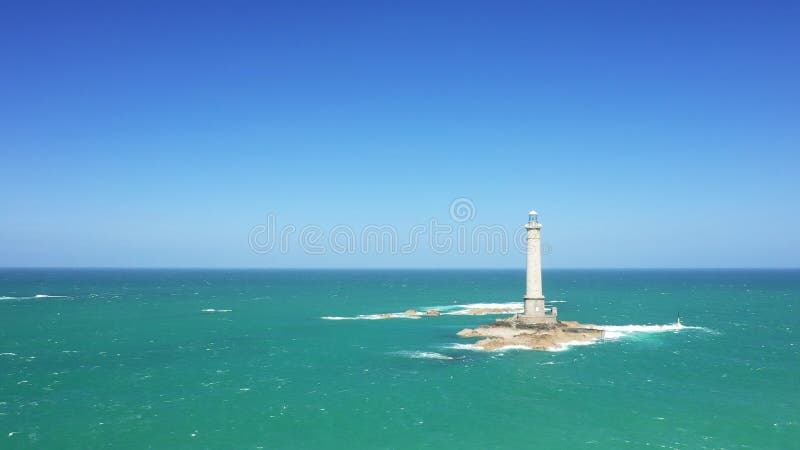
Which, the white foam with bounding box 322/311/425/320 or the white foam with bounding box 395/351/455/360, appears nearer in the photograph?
the white foam with bounding box 395/351/455/360

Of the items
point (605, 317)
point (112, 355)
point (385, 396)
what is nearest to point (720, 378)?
point (385, 396)

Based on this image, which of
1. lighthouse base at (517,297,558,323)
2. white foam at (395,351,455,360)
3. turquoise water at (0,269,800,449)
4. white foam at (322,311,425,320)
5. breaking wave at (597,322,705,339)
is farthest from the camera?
white foam at (322,311,425,320)

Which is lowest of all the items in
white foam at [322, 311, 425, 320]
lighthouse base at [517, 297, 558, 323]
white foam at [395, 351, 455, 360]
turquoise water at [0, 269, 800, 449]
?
turquoise water at [0, 269, 800, 449]

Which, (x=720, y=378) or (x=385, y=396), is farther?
(x=720, y=378)

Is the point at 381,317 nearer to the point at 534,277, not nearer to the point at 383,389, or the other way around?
the point at 534,277

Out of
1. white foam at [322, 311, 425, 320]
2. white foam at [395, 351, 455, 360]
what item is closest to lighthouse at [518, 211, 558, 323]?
white foam at [395, 351, 455, 360]

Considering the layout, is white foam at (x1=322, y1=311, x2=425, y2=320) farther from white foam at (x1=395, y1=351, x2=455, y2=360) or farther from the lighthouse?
white foam at (x1=395, y1=351, x2=455, y2=360)

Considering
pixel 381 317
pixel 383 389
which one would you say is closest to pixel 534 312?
pixel 383 389

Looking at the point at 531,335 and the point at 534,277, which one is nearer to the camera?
the point at 531,335

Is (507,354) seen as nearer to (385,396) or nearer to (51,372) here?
(385,396)
